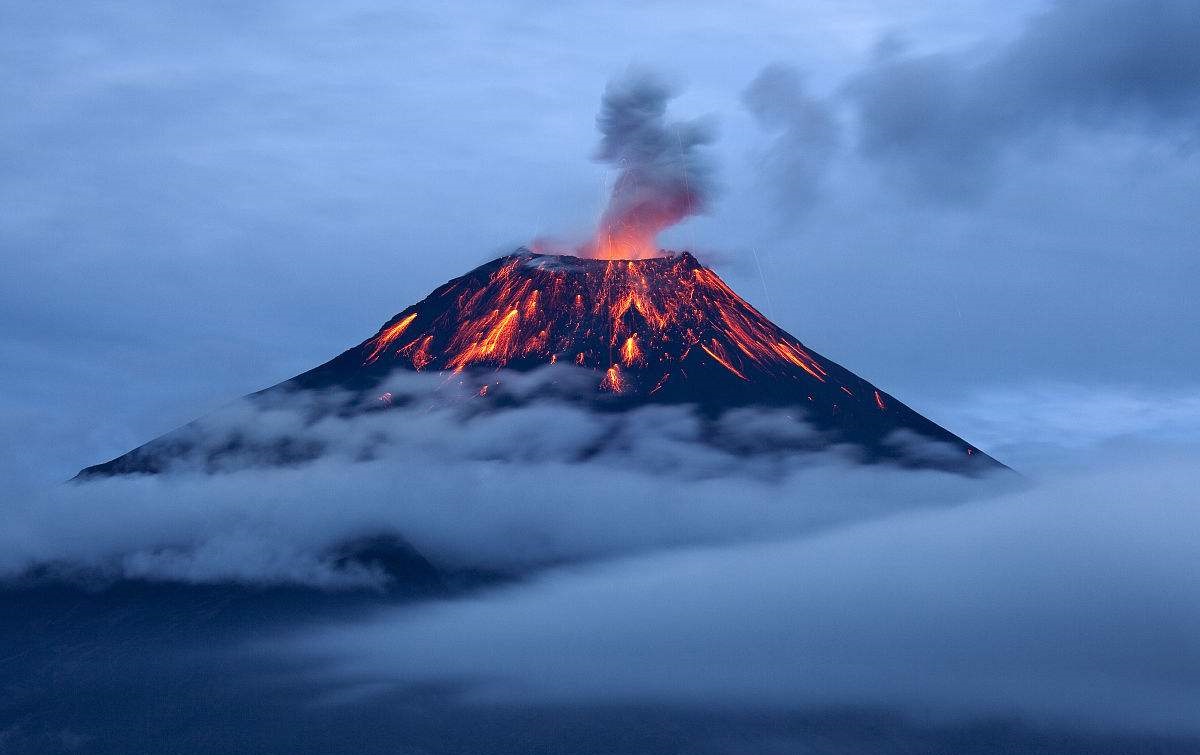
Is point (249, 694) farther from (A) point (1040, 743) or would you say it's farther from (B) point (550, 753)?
(A) point (1040, 743)

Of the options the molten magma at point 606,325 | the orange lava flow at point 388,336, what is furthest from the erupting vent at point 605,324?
the orange lava flow at point 388,336

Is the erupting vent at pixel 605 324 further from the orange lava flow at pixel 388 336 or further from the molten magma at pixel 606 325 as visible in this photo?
the orange lava flow at pixel 388 336

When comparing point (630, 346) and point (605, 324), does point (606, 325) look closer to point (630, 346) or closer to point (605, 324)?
point (605, 324)

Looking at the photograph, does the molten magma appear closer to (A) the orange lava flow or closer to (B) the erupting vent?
(B) the erupting vent

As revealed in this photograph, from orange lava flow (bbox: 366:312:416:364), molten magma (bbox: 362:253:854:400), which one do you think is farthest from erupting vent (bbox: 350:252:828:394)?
orange lava flow (bbox: 366:312:416:364)

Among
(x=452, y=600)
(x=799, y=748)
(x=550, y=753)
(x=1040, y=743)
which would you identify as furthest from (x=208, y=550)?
(x=1040, y=743)

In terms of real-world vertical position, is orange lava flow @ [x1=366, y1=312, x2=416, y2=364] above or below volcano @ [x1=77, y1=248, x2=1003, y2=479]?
above
